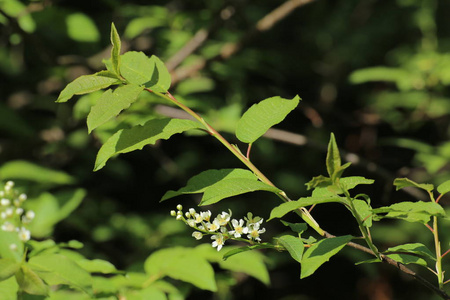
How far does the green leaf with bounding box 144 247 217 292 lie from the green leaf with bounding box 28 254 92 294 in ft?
1.10

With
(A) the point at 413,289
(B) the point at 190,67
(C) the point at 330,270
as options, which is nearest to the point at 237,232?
(B) the point at 190,67

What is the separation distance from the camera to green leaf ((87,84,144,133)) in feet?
2.88

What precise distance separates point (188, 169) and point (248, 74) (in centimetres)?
72

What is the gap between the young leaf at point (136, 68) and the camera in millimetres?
1027

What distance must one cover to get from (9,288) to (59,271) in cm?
11

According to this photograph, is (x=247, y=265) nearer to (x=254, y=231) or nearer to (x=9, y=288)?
(x=254, y=231)

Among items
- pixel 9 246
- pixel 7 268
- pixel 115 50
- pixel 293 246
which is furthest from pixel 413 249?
pixel 9 246

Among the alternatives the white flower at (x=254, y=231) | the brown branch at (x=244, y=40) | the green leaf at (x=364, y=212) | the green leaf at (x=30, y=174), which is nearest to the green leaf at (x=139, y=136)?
the white flower at (x=254, y=231)

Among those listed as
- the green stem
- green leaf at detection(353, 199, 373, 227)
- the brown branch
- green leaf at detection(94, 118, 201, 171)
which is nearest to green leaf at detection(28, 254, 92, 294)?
green leaf at detection(94, 118, 201, 171)

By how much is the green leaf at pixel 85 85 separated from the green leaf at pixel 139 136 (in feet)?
0.32

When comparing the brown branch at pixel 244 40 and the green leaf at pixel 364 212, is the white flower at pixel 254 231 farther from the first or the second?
the brown branch at pixel 244 40

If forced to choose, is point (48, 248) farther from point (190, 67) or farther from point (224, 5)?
point (224, 5)

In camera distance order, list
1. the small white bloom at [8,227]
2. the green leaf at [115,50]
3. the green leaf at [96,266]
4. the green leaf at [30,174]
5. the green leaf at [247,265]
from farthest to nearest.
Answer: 1. the green leaf at [30,174]
2. the green leaf at [247,265]
3. the green leaf at [96,266]
4. the small white bloom at [8,227]
5. the green leaf at [115,50]

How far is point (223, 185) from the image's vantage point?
92cm
